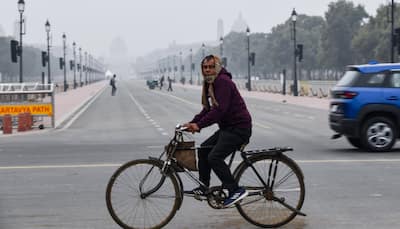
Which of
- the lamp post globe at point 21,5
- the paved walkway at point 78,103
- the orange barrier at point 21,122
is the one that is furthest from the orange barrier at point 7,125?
the lamp post globe at point 21,5

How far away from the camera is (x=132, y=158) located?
13766 millimetres

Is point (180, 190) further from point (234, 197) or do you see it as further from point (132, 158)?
point (132, 158)

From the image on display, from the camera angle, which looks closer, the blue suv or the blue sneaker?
the blue sneaker

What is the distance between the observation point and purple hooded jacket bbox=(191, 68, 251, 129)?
6.88m

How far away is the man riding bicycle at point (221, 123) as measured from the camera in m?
6.89

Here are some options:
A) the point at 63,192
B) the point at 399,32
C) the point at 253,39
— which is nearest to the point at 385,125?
the point at 63,192

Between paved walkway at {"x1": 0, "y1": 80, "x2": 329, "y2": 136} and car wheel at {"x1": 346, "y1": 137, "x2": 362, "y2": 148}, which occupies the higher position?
Result: paved walkway at {"x1": 0, "y1": 80, "x2": 329, "y2": 136}

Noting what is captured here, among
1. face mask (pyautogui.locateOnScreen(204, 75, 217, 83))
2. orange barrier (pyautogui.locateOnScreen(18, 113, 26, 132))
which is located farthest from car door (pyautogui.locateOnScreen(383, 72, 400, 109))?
orange barrier (pyautogui.locateOnScreen(18, 113, 26, 132))

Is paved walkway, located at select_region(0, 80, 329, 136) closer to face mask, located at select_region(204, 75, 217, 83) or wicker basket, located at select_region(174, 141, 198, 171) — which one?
wicker basket, located at select_region(174, 141, 198, 171)

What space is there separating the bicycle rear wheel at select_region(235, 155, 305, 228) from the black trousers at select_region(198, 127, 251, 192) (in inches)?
8.4

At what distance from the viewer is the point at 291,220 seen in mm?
7461

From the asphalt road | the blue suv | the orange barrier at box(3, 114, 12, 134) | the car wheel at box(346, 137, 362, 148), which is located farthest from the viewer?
the orange barrier at box(3, 114, 12, 134)

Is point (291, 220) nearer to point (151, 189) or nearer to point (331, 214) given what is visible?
point (331, 214)

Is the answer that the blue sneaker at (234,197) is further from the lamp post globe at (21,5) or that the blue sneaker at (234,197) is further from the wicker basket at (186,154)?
the lamp post globe at (21,5)
